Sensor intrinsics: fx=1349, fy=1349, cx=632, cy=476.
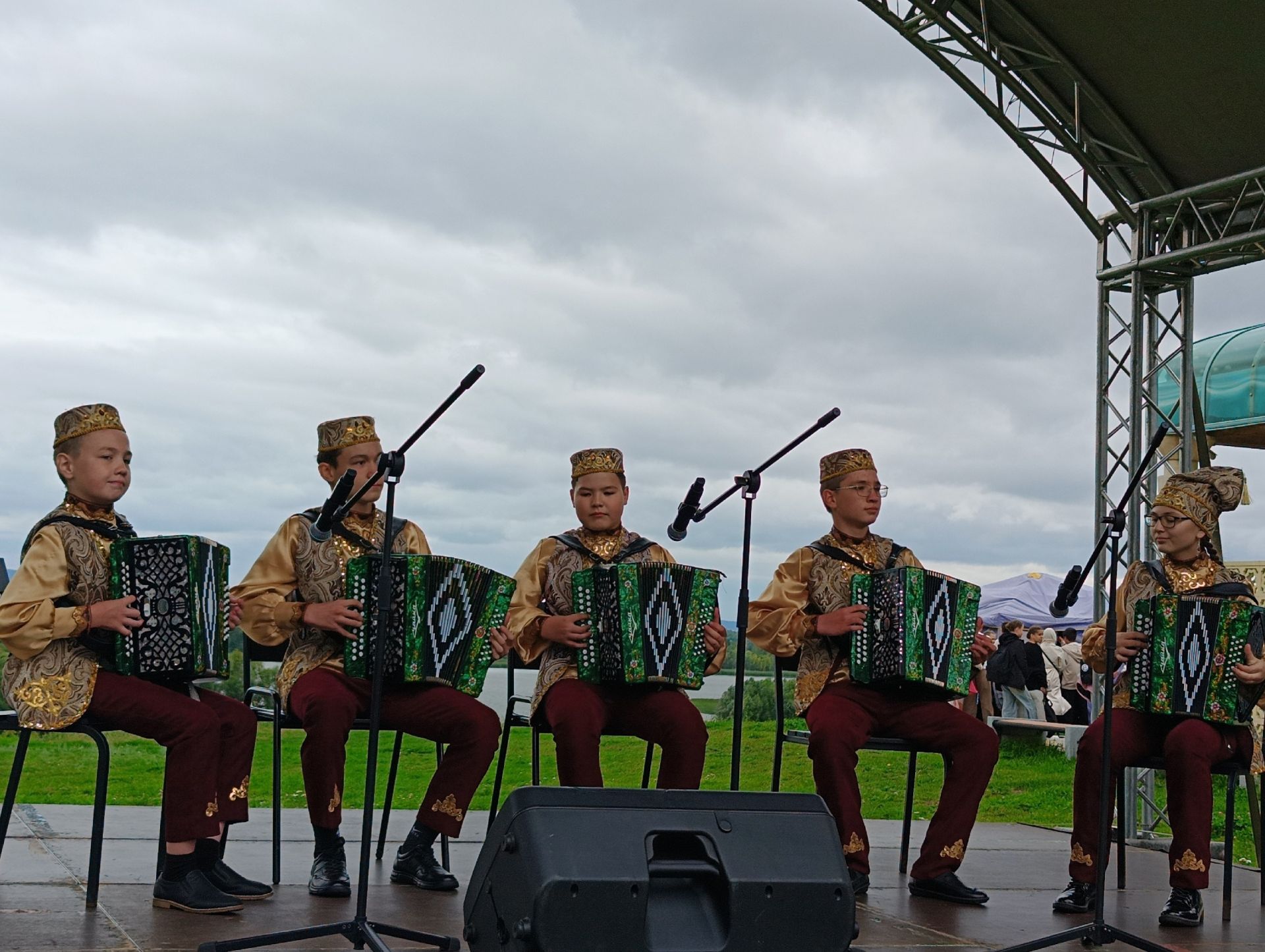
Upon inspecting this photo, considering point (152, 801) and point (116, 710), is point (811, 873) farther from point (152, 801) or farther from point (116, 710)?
point (152, 801)

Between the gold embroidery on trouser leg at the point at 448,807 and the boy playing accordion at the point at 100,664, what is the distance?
23.5 inches

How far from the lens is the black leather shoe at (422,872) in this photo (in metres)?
4.25

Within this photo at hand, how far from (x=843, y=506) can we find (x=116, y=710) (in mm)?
2613

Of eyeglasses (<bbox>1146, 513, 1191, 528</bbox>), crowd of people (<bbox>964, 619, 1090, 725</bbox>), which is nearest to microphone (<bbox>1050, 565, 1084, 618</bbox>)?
eyeglasses (<bbox>1146, 513, 1191, 528</bbox>)

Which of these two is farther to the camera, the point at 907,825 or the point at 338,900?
the point at 907,825

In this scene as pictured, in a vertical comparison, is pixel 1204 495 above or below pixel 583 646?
above

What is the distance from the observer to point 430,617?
4.09m

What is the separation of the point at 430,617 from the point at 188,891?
3.32 feet

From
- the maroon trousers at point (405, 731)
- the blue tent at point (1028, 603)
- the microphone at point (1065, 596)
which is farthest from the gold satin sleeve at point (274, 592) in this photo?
the blue tent at point (1028, 603)

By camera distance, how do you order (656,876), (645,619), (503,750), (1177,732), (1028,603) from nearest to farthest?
(656,876) → (645,619) → (1177,732) → (503,750) → (1028,603)

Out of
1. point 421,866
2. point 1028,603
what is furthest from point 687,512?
point 1028,603

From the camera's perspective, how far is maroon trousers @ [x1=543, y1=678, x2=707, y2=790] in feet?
14.7

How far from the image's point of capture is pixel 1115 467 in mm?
6324

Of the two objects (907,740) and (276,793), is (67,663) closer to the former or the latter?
(276,793)
